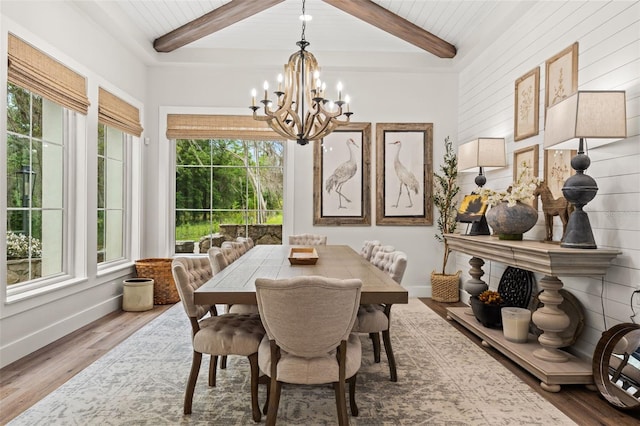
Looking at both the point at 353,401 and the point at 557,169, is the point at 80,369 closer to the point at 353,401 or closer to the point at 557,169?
the point at 353,401

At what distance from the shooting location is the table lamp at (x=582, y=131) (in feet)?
8.61

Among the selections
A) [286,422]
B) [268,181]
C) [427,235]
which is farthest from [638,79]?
[268,181]

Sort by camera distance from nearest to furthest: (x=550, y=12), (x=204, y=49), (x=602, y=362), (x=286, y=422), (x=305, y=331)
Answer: (x=305, y=331), (x=286, y=422), (x=602, y=362), (x=550, y=12), (x=204, y=49)

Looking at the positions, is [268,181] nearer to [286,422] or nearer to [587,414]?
[286,422]

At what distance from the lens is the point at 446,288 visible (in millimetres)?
5332

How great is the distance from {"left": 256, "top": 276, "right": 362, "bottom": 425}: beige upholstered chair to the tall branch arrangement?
3745 millimetres

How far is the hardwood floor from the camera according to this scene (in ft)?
7.77

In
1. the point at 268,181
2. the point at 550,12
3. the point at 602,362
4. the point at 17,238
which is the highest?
the point at 550,12

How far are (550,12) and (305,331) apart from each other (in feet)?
11.3

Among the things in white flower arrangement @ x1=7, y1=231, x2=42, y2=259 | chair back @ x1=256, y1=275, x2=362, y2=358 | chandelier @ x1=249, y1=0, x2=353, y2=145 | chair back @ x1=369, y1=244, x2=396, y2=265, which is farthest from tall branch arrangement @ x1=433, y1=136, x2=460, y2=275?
white flower arrangement @ x1=7, y1=231, x2=42, y2=259

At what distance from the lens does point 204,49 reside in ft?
17.7

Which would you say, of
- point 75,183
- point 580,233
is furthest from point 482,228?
point 75,183

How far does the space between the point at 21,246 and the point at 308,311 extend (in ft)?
9.07

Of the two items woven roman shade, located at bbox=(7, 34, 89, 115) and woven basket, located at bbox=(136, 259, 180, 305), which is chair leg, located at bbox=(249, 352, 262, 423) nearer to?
woven roman shade, located at bbox=(7, 34, 89, 115)
